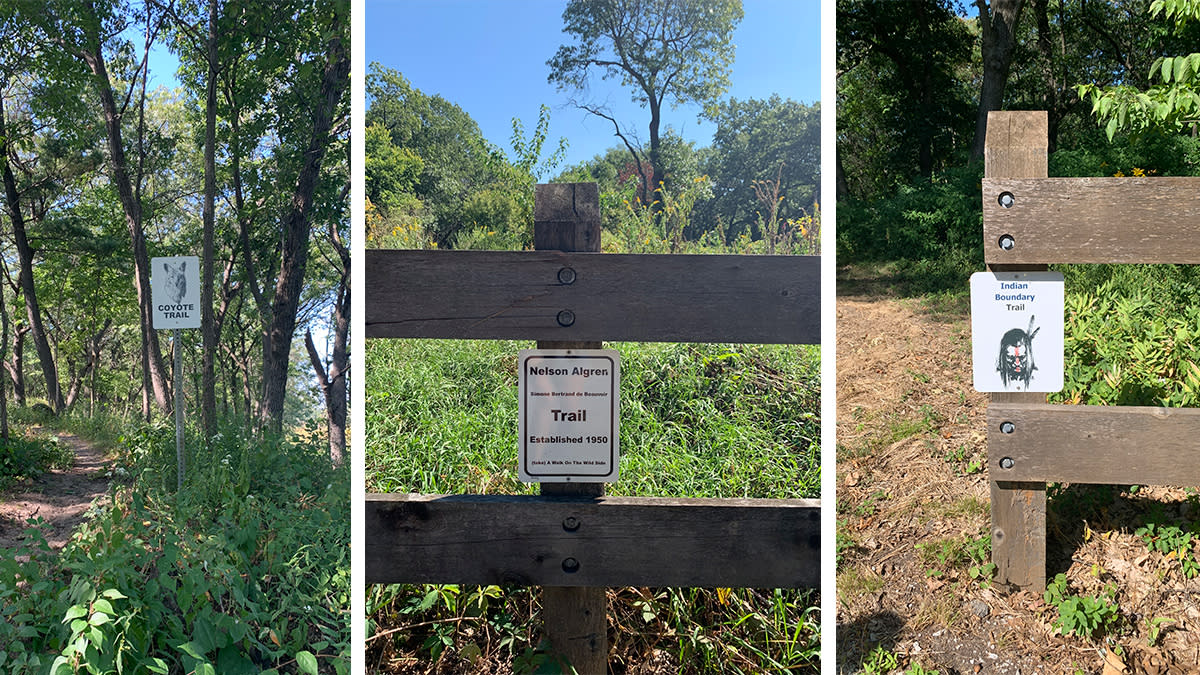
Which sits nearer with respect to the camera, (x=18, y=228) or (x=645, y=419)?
(x=645, y=419)

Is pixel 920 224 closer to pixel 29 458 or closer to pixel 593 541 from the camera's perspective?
pixel 593 541

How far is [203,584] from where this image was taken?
3.07 meters

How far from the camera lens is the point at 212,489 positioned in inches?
216

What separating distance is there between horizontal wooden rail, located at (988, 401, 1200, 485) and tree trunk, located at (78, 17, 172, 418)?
7.68 m

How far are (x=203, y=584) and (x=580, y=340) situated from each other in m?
2.38

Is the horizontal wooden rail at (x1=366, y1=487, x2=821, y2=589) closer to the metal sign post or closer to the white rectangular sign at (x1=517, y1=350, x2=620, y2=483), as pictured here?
the white rectangular sign at (x1=517, y1=350, x2=620, y2=483)

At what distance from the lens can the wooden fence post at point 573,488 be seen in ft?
5.59

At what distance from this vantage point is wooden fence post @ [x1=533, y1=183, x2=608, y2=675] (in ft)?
5.59

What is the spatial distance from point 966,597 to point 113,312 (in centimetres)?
1214

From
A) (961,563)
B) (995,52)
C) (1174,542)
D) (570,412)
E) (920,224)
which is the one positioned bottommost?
(961,563)

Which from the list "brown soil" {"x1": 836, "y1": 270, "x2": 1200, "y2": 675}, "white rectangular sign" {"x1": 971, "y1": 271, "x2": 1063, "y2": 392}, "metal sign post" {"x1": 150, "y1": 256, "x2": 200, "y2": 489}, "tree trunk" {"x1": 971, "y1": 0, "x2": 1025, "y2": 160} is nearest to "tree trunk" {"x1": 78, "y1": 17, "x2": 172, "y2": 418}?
"metal sign post" {"x1": 150, "y1": 256, "x2": 200, "y2": 489}

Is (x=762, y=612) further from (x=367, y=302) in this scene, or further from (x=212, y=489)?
(x=212, y=489)

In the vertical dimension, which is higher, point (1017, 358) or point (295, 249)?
point (295, 249)

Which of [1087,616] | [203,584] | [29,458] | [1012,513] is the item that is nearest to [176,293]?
[203,584]
